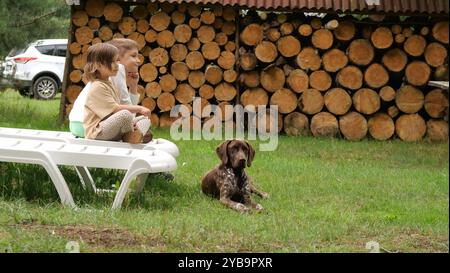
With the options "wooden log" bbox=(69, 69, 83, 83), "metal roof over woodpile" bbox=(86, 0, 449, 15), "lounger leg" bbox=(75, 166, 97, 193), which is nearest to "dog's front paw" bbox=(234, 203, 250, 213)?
"lounger leg" bbox=(75, 166, 97, 193)

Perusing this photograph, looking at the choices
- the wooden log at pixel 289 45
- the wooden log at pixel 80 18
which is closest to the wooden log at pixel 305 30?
the wooden log at pixel 289 45

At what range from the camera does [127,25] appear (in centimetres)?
1273

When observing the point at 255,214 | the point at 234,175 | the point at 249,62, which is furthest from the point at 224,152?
the point at 249,62

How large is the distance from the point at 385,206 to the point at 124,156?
7.45ft

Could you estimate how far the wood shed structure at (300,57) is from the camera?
12164 millimetres

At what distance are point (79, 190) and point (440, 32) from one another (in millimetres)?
7131

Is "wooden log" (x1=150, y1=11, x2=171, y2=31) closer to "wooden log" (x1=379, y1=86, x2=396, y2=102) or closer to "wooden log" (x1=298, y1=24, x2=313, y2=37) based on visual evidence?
"wooden log" (x1=298, y1=24, x2=313, y2=37)

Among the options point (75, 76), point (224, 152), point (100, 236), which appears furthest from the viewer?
point (75, 76)

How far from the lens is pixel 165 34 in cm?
1262

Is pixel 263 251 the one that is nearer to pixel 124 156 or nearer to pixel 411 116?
pixel 124 156

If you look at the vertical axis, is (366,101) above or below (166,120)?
above

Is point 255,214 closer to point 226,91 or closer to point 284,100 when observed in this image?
point 284,100

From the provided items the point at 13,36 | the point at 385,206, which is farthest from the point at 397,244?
the point at 13,36

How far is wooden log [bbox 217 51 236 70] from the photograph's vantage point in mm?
12539
